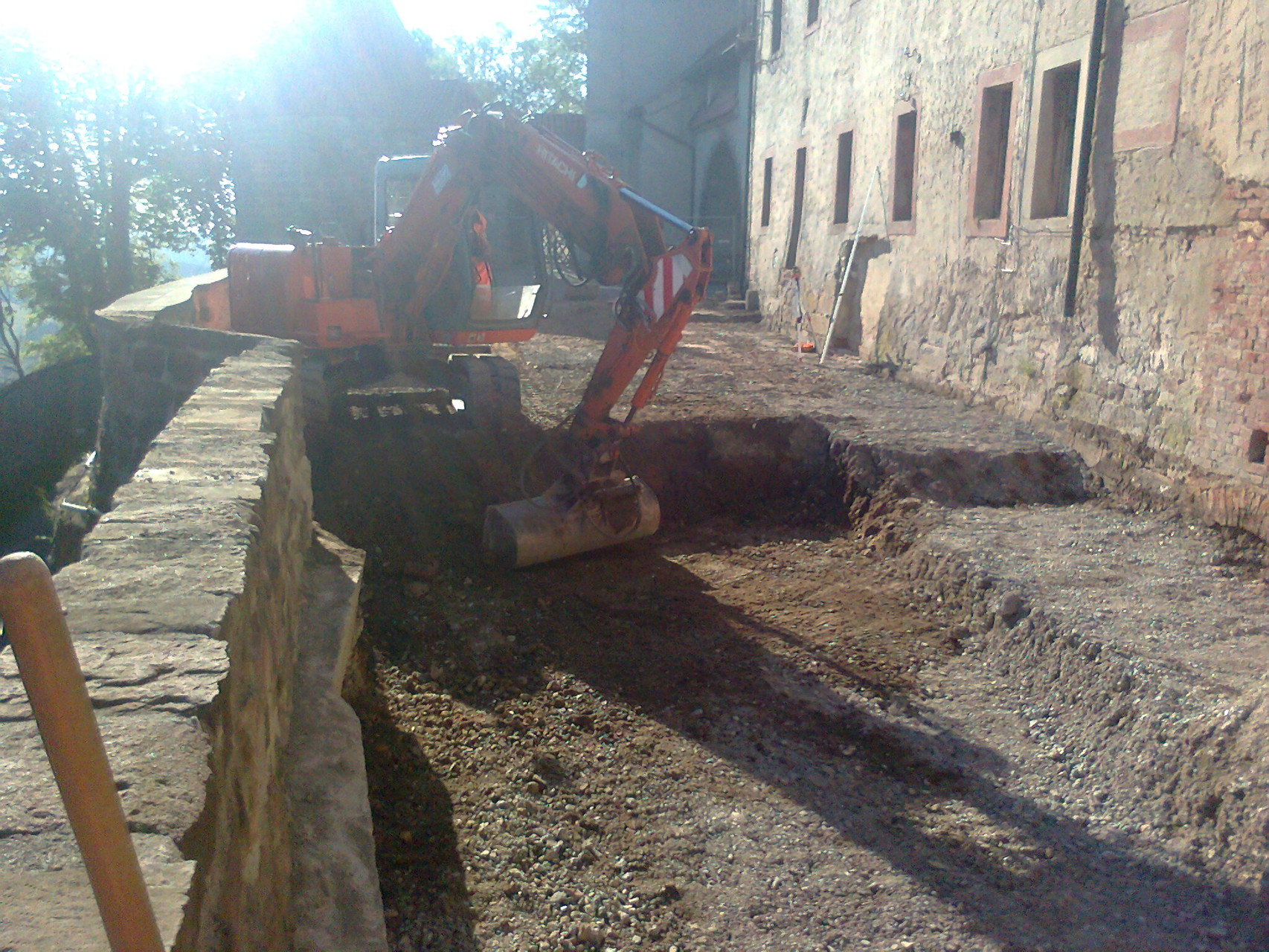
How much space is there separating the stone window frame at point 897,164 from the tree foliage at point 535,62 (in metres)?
32.1

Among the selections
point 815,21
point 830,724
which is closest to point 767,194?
point 815,21

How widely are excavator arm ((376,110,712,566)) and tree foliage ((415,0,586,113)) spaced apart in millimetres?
35675

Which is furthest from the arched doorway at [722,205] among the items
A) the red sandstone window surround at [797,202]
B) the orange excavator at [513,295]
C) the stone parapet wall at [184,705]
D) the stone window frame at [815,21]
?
the stone parapet wall at [184,705]

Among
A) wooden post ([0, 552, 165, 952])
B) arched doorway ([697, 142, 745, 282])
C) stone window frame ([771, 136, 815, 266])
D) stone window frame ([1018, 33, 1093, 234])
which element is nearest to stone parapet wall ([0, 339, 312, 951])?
wooden post ([0, 552, 165, 952])

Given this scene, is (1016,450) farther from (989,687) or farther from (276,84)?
(276,84)

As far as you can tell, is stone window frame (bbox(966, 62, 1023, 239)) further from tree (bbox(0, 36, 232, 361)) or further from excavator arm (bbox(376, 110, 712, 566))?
tree (bbox(0, 36, 232, 361))

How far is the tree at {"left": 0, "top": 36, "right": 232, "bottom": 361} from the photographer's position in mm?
25328

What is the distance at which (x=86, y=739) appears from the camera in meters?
1.00

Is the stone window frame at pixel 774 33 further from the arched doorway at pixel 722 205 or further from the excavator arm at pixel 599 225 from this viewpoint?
the excavator arm at pixel 599 225

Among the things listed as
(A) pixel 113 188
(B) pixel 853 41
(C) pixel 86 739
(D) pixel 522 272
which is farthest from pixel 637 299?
(A) pixel 113 188

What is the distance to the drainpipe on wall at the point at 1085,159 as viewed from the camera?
664 centimetres

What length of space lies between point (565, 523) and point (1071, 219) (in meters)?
4.24

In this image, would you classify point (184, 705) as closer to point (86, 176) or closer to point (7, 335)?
point (86, 176)

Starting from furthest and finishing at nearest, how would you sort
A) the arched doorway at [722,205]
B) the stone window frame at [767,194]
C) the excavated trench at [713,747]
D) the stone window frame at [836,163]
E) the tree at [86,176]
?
1. the tree at [86,176]
2. the arched doorway at [722,205]
3. the stone window frame at [767,194]
4. the stone window frame at [836,163]
5. the excavated trench at [713,747]
